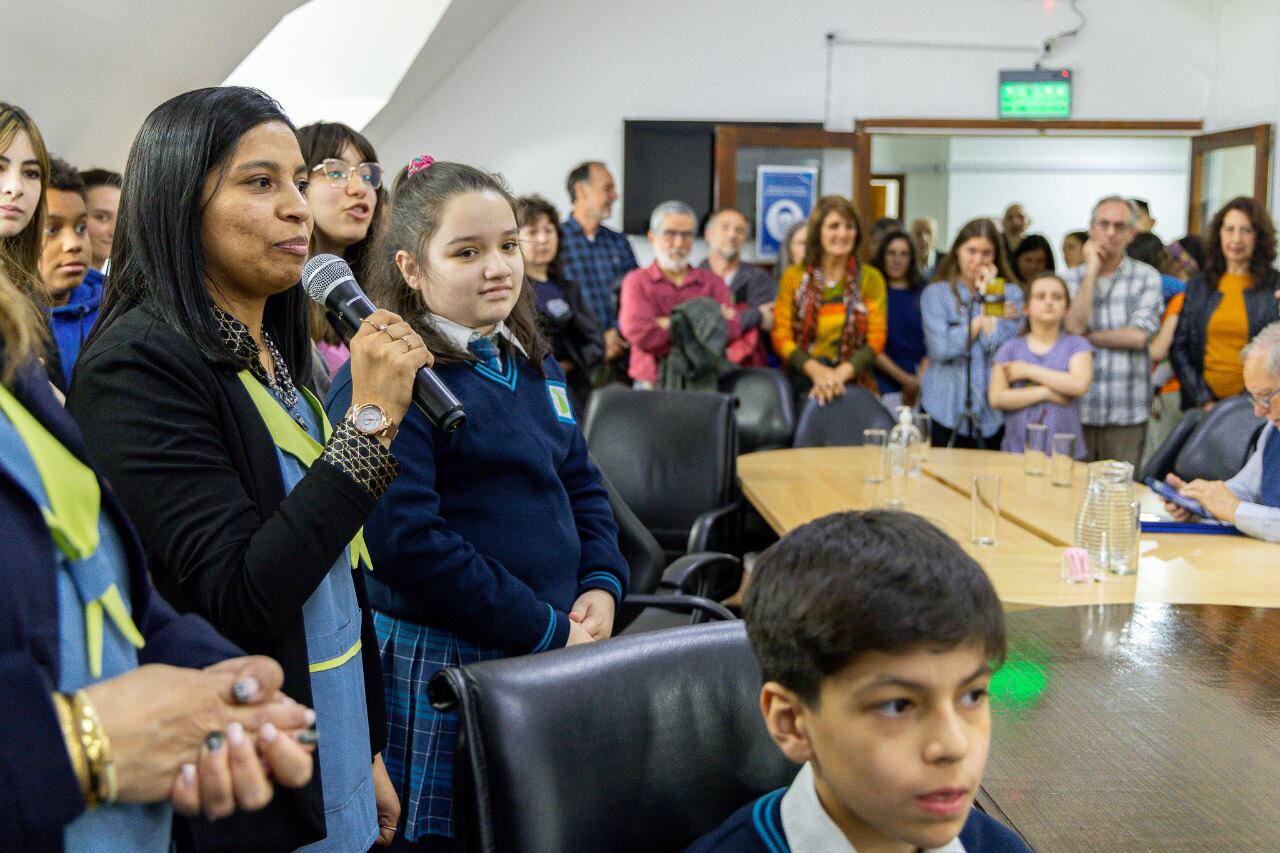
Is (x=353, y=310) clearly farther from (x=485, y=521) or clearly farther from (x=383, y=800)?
(x=383, y=800)

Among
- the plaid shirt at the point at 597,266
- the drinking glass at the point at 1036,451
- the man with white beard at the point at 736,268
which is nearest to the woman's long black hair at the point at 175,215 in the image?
the drinking glass at the point at 1036,451

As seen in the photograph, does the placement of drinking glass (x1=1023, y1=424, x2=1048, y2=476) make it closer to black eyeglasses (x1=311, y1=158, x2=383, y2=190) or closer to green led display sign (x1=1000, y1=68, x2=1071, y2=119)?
black eyeglasses (x1=311, y1=158, x2=383, y2=190)

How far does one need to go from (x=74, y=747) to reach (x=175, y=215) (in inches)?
26.3

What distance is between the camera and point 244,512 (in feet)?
3.98

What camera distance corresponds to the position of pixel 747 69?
7.79 m

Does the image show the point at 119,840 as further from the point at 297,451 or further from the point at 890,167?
the point at 890,167

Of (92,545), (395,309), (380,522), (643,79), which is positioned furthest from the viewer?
(643,79)

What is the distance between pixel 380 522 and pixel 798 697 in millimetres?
733

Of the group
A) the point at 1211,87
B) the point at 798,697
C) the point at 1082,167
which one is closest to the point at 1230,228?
the point at 1211,87

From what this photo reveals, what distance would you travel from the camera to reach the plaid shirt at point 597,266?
573 centimetres

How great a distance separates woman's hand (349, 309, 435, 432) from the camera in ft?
4.17

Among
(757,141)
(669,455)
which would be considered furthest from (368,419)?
(757,141)

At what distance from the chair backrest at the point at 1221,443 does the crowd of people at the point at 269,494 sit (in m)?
0.41

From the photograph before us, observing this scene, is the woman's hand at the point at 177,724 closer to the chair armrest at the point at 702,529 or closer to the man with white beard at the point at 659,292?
the chair armrest at the point at 702,529
